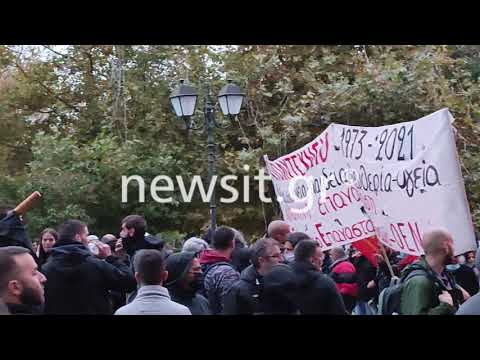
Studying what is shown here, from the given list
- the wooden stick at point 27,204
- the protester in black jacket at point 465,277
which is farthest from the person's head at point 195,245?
the protester in black jacket at point 465,277

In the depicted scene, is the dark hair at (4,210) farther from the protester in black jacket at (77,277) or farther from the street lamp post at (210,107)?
the street lamp post at (210,107)

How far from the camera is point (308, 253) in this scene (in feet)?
15.3

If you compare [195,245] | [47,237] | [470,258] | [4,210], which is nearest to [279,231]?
[195,245]

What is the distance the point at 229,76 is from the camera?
5.70 m

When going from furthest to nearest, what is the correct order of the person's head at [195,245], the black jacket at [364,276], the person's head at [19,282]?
the black jacket at [364,276], the person's head at [195,245], the person's head at [19,282]

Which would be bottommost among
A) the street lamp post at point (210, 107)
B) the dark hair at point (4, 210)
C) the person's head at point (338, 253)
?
the person's head at point (338, 253)

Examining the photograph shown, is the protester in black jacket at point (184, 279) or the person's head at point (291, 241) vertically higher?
the person's head at point (291, 241)

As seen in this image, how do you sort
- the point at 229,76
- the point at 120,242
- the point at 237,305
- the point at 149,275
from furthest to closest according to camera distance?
1. the point at 229,76
2. the point at 120,242
3. the point at 237,305
4. the point at 149,275

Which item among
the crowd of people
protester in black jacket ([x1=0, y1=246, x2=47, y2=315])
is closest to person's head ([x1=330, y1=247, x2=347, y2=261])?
the crowd of people

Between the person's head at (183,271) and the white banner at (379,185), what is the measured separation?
130 cm

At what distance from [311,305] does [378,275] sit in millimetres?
1242

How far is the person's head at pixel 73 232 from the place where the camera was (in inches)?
192

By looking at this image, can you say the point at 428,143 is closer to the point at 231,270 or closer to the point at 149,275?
the point at 231,270
